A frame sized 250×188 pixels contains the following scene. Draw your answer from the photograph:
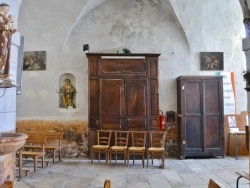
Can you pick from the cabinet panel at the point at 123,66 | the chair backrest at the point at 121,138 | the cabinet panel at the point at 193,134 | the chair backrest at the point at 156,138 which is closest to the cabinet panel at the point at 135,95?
the cabinet panel at the point at 123,66

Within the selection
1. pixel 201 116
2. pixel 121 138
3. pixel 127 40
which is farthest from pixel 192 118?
pixel 127 40

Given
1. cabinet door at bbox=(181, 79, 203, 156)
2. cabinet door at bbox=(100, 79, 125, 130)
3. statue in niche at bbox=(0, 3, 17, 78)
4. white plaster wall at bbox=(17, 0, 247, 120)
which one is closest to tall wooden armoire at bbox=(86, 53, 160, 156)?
cabinet door at bbox=(100, 79, 125, 130)

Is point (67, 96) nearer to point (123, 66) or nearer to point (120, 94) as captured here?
point (120, 94)

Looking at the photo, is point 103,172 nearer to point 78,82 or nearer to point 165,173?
point 165,173

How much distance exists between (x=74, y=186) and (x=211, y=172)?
2.80 m

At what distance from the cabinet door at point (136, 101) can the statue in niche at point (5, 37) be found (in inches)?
157

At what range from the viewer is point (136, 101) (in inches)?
307

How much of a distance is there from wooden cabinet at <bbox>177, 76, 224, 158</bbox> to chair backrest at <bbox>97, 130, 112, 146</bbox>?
1827 mm

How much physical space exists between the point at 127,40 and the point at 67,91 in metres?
2.10

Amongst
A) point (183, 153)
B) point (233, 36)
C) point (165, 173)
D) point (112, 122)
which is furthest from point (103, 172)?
point (233, 36)

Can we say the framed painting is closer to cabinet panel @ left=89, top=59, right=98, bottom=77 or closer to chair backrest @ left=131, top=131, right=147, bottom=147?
cabinet panel @ left=89, top=59, right=98, bottom=77

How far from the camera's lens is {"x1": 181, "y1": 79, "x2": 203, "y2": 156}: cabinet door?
25.0 feet

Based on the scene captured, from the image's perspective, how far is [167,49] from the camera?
8.25 m

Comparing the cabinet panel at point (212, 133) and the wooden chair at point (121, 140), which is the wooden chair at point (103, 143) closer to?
the wooden chair at point (121, 140)
